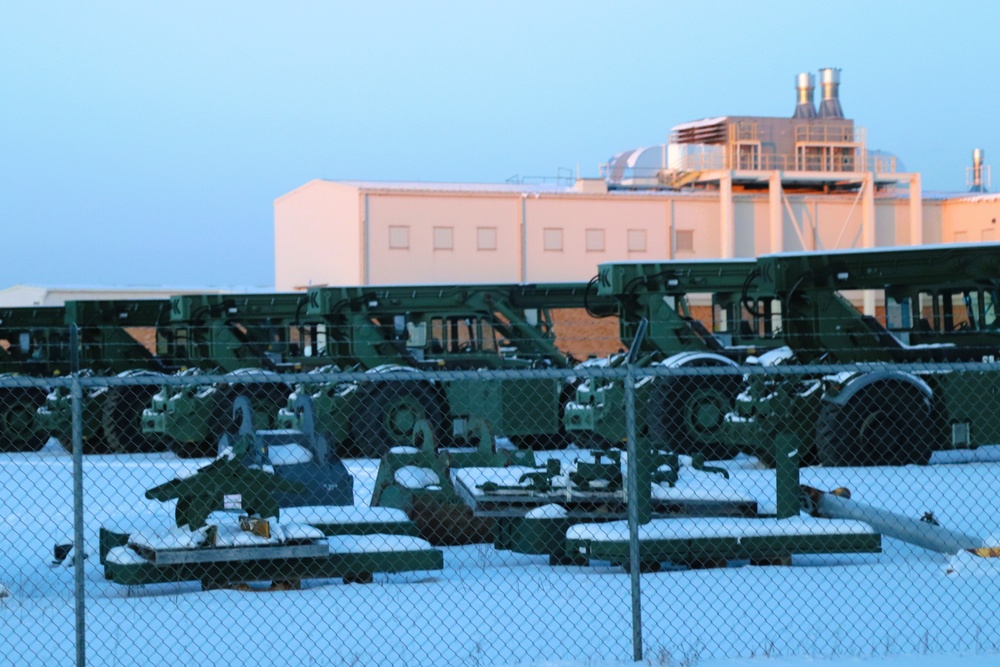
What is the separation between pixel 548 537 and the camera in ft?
32.7

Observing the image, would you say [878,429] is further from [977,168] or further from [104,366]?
[977,168]

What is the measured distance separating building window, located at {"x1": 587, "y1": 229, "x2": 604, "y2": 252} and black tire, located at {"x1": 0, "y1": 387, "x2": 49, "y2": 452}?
20.6 m

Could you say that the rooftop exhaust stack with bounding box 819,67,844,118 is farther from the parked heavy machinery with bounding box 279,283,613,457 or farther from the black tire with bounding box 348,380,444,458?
the black tire with bounding box 348,380,444,458

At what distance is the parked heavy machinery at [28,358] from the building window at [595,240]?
64.1ft

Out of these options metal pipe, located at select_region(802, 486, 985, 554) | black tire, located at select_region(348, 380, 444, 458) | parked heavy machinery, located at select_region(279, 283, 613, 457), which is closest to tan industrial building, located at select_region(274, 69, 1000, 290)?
parked heavy machinery, located at select_region(279, 283, 613, 457)

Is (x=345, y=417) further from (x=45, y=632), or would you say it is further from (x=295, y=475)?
(x=45, y=632)

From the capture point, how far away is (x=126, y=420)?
20969 millimetres

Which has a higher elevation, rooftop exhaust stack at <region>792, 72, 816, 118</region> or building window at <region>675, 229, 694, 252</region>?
rooftop exhaust stack at <region>792, 72, 816, 118</region>

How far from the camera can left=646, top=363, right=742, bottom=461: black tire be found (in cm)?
1778

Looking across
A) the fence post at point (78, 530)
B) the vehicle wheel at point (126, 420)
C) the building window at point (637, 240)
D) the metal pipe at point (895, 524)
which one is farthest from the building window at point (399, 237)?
the fence post at point (78, 530)

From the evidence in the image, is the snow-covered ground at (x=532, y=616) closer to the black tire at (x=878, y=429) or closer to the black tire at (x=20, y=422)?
the black tire at (x=878, y=429)

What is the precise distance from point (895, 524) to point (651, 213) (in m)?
30.3

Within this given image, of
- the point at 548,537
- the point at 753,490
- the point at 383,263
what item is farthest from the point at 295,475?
the point at 383,263

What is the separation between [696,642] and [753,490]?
21.0 feet
